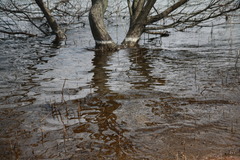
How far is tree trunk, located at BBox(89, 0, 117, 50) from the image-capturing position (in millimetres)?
9609

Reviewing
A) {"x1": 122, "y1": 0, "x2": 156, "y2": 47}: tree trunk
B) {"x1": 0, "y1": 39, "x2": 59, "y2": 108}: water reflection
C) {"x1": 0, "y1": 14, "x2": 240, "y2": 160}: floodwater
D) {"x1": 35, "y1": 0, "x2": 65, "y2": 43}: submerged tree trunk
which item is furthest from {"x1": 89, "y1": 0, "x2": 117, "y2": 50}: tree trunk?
{"x1": 35, "y1": 0, "x2": 65, "y2": 43}: submerged tree trunk

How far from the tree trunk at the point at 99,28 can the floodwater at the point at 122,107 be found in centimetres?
152

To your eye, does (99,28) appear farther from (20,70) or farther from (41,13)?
(41,13)

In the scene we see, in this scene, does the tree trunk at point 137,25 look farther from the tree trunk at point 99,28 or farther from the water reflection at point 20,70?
the water reflection at point 20,70

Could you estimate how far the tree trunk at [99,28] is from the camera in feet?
31.5

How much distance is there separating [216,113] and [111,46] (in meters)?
6.22

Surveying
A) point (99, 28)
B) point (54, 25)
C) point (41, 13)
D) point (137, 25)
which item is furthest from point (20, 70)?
point (41, 13)

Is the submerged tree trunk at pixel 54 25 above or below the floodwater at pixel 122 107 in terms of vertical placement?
above

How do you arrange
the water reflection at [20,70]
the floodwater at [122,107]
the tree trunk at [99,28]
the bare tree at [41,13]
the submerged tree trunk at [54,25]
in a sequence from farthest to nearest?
1. the submerged tree trunk at [54,25]
2. the bare tree at [41,13]
3. the tree trunk at [99,28]
4. the water reflection at [20,70]
5. the floodwater at [122,107]

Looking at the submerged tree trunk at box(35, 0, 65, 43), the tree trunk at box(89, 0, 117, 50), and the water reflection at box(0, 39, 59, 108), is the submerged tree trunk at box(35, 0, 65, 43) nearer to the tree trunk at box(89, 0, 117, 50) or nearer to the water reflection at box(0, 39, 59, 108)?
the water reflection at box(0, 39, 59, 108)

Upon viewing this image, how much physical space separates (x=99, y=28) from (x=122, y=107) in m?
5.66

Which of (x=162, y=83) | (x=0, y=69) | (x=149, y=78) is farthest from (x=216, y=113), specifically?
(x=0, y=69)

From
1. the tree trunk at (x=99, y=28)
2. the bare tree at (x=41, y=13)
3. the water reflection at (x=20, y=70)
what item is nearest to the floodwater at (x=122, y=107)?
the water reflection at (x=20, y=70)

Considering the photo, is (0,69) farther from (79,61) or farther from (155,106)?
(155,106)
